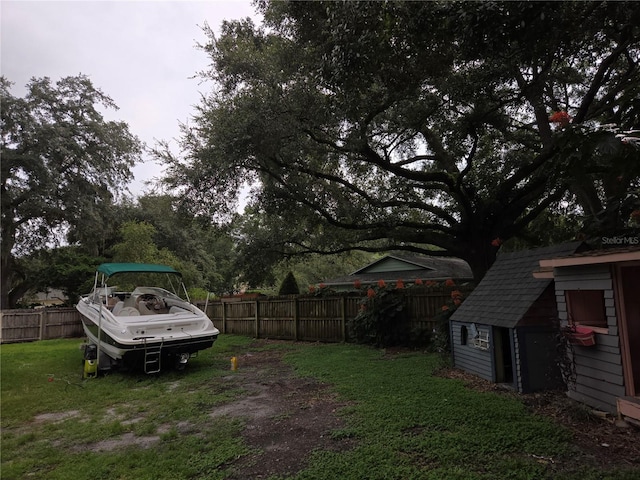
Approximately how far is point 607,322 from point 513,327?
3.66 feet

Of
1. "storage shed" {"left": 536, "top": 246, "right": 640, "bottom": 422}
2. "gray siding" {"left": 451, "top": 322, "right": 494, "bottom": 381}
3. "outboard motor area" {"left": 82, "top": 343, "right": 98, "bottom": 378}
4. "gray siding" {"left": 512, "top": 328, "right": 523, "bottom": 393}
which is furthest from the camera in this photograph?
"outboard motor area" {"left": 82, "top": 343, "right": 98, "bottom": 378}

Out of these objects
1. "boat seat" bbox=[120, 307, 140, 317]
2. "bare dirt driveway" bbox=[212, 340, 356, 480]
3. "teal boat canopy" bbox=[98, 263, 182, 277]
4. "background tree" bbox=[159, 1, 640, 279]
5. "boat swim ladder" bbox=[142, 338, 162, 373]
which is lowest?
"bare dirt driveway" bbox=[212, 340, 356, 480]

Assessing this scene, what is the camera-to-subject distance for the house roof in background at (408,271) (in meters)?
20.0

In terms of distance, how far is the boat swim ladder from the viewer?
751 centimetres

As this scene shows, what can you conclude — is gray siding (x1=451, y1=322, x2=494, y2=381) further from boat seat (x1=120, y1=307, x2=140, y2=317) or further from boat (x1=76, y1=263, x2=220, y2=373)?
boat seat (x1=120, y1=307, x2=140, y2=317)

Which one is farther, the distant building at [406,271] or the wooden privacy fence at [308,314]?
the distant building at [406,271]

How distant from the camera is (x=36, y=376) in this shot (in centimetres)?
815

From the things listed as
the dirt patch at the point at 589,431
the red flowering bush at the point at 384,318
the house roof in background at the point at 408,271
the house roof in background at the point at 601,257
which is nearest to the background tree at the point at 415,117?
the house roof in background at the point at 601,257

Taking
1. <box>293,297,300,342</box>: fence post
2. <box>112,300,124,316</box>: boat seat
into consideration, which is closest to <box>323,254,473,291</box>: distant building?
<box>293,297,300,342</box>: fence post

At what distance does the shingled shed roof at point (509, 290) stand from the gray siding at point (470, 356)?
19 cm

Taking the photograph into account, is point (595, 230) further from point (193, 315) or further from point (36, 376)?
point (36, 376)

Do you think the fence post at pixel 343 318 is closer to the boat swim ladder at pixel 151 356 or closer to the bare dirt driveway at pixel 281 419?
the bare dirt driveway at pixel 281 419

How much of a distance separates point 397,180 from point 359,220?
6.44 ft

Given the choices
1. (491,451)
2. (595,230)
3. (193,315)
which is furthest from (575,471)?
(193,315)
